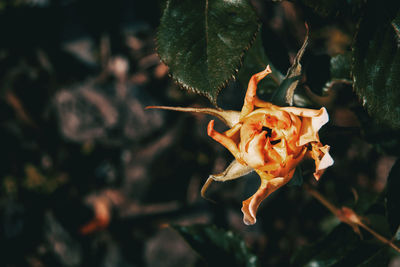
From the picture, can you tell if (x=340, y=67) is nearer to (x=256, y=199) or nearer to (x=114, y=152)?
(x=256, y=199)

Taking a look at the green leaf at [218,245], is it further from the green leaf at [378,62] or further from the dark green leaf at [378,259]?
the green leaf at [378,62]

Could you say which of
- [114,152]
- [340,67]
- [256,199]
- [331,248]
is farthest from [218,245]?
[114,152]

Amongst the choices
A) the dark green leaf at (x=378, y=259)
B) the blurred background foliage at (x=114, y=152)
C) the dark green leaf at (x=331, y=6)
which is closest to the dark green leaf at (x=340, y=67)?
the dark green leaf at (x=331, y=6)

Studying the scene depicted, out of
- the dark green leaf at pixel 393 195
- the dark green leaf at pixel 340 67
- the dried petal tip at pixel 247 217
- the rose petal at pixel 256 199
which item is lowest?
the dark green leaf at pixel 393 195

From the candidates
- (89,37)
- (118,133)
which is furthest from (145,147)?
(89,37)

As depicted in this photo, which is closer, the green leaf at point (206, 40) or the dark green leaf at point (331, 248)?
the green leaf at point (206, 40)

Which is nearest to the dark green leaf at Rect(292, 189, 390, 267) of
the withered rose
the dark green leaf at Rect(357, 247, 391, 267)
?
the dark green leaf at Rect(357, 247, 391, 267)
